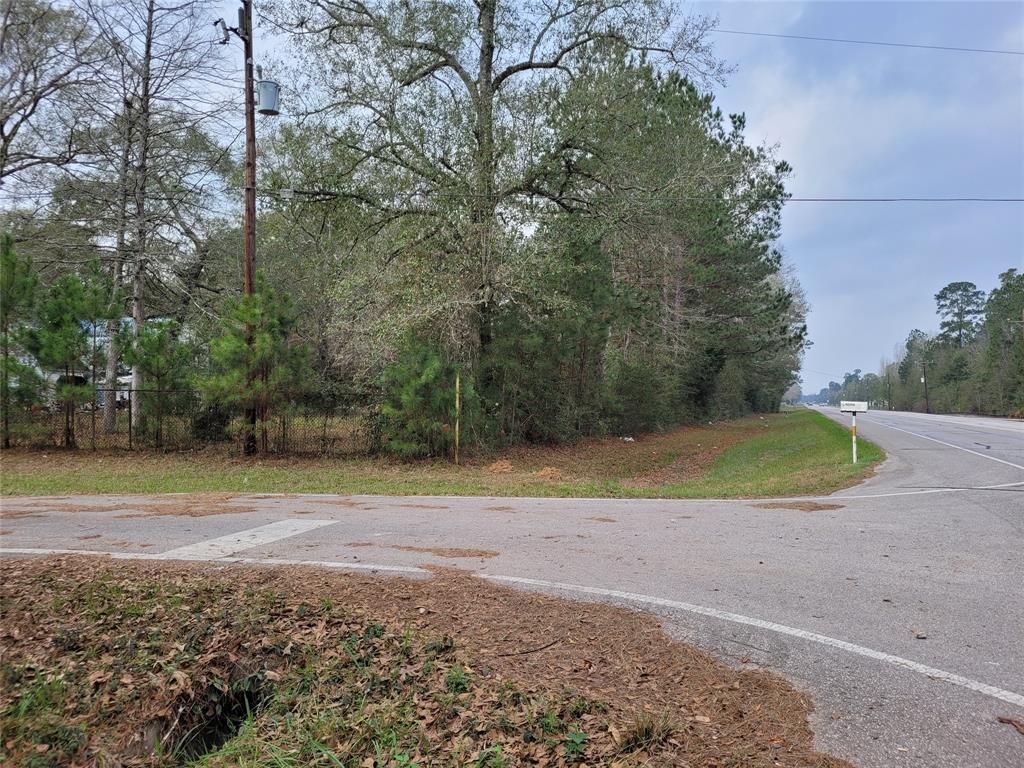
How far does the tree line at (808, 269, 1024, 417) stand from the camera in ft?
152

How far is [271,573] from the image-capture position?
15.6 ft

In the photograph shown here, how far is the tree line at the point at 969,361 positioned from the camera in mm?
46469

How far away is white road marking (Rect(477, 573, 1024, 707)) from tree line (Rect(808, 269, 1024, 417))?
50108 mm

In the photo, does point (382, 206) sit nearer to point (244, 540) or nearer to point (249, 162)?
point (249, 162)

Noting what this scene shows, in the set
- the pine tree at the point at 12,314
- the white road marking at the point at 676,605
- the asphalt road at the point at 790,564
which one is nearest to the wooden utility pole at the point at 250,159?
the pine tree at the point at 12,314

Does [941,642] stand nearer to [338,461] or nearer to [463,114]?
[338,461]

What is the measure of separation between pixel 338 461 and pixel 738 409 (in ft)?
116

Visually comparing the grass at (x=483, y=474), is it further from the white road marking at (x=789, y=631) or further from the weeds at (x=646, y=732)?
the weeds at (x=646, y=732)

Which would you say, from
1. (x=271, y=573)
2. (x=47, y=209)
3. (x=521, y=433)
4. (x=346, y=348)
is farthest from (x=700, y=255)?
(x=271, y=573)

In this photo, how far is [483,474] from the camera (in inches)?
521

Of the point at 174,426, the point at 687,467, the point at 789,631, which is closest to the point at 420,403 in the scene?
the point at 174,426

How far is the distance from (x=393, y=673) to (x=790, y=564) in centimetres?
374

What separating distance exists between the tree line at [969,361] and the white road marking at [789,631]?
5011 centimetres

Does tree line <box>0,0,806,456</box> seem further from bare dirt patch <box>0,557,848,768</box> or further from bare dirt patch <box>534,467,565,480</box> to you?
bare dirt patch <box>0,557,848,768</box>
